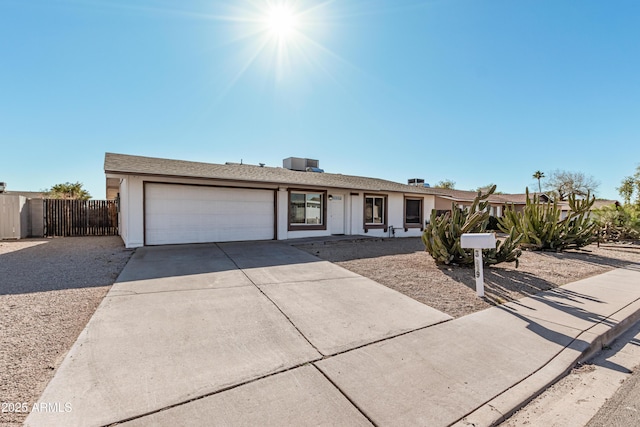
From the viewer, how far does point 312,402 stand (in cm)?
242

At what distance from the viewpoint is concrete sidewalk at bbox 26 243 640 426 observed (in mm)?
2342

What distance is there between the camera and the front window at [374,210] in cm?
1641

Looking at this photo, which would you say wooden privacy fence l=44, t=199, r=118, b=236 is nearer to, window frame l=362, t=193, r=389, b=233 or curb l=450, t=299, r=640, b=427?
window frame l=362, t=193, r=389, b=233

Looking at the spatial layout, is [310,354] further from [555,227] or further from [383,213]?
[383,213]

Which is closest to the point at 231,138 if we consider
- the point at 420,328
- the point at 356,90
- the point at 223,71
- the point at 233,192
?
the point at 233,192

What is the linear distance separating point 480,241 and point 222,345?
4770 mm

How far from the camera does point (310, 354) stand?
10.6ft

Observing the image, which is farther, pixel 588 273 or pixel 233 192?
pixel 233 192

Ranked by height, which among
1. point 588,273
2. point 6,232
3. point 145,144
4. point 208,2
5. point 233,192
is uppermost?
point 208,2

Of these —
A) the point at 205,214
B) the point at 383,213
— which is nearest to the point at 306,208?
the point at 205,214

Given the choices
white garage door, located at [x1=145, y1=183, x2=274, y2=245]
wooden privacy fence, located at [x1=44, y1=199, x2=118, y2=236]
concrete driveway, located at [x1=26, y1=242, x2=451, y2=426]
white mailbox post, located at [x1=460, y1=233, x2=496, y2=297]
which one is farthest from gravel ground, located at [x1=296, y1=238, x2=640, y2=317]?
wooden privacy fence, located at [x1=44, y1=199, x2=118, y2=236]

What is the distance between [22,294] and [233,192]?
7.92m

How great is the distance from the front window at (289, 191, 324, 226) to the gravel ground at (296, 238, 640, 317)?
245 centimetres

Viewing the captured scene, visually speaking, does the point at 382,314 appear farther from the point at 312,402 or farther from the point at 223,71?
the point at 223,71
